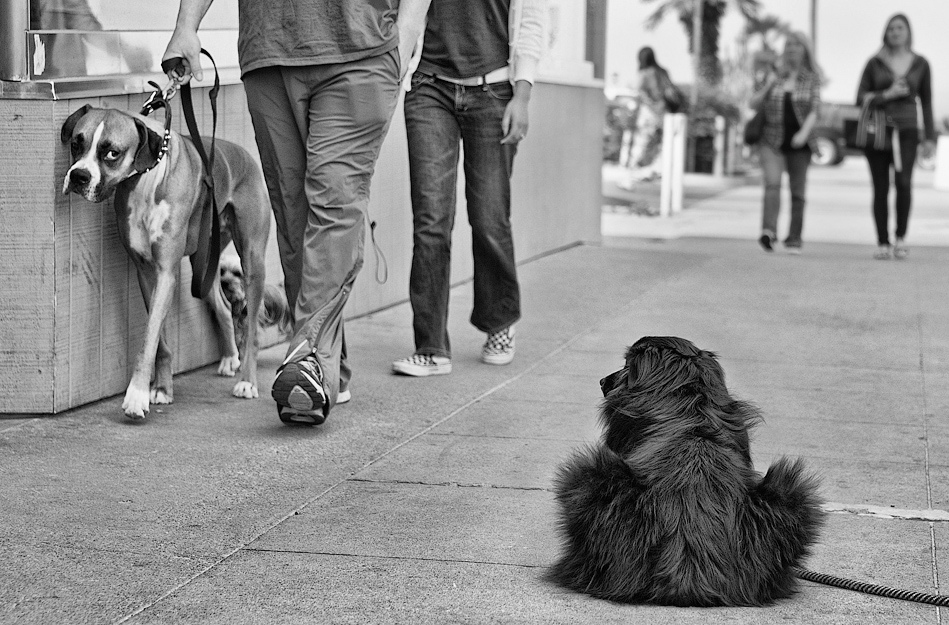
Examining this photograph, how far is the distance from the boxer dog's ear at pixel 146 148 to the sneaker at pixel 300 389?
0.87 meters

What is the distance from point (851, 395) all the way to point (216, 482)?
2898 mm

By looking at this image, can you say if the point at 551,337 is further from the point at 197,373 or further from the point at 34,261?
the point at 34,261

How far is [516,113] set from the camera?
19.0 feet

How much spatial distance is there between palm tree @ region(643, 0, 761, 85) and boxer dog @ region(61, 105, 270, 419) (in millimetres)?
38240

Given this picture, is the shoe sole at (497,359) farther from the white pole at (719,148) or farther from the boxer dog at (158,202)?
the white pole at (719,148)

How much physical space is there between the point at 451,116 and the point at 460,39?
1.10 ft

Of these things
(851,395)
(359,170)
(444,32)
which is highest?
(444,32)

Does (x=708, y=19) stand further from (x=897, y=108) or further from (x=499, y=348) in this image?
(x=499, y=348)

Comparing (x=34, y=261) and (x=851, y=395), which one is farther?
(x=851, y=395)

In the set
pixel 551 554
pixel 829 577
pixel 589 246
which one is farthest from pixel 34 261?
pixel 589 246

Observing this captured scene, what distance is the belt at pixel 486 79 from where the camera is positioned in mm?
5773

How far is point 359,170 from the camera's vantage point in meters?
4.72

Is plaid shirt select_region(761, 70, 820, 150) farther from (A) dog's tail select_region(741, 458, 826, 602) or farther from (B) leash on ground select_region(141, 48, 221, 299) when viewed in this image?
(A) dog's tail select_region(741, 458, 826, 602)

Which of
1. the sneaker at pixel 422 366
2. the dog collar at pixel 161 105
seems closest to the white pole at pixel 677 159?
the sneaker at pixel 422 366
